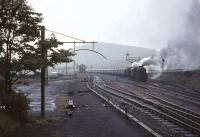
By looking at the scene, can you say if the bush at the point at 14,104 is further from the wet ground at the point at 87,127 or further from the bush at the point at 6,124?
the wet ground at the point at 87,127

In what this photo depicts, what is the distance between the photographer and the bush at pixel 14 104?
69.9 ft

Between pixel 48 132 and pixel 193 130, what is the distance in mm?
6358

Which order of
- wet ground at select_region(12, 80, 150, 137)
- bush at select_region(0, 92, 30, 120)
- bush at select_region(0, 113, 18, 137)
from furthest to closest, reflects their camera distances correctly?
bush at select_region(0, 92, 30, 120), wet ground at select_region(12, 80, 150, 137), bush at select_region(0, 113, 18, 137)

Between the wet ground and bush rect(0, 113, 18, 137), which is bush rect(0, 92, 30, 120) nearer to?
bush rect(0, 113, 18, 137)

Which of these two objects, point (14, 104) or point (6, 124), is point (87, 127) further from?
point (6, 124)

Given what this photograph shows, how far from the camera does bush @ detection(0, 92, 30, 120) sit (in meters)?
21.3

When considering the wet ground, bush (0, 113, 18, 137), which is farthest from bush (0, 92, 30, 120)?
the wet ground

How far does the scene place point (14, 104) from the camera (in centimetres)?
2155

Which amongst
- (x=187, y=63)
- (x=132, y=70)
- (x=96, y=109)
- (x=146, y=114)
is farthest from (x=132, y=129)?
(x=187, y=63)

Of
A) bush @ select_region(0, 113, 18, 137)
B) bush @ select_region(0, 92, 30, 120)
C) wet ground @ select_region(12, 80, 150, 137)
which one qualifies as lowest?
wet ground @ select_region(12, 80, 150, 137)

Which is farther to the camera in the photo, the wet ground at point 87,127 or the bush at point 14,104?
the bush at point 14,104

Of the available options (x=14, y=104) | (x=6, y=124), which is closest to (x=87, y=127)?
(x=14, y=104)

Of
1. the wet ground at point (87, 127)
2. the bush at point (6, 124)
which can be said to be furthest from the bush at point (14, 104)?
the wet ground at point (87, 127)

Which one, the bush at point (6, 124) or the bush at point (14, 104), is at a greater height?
the bush at point (14, 104)
